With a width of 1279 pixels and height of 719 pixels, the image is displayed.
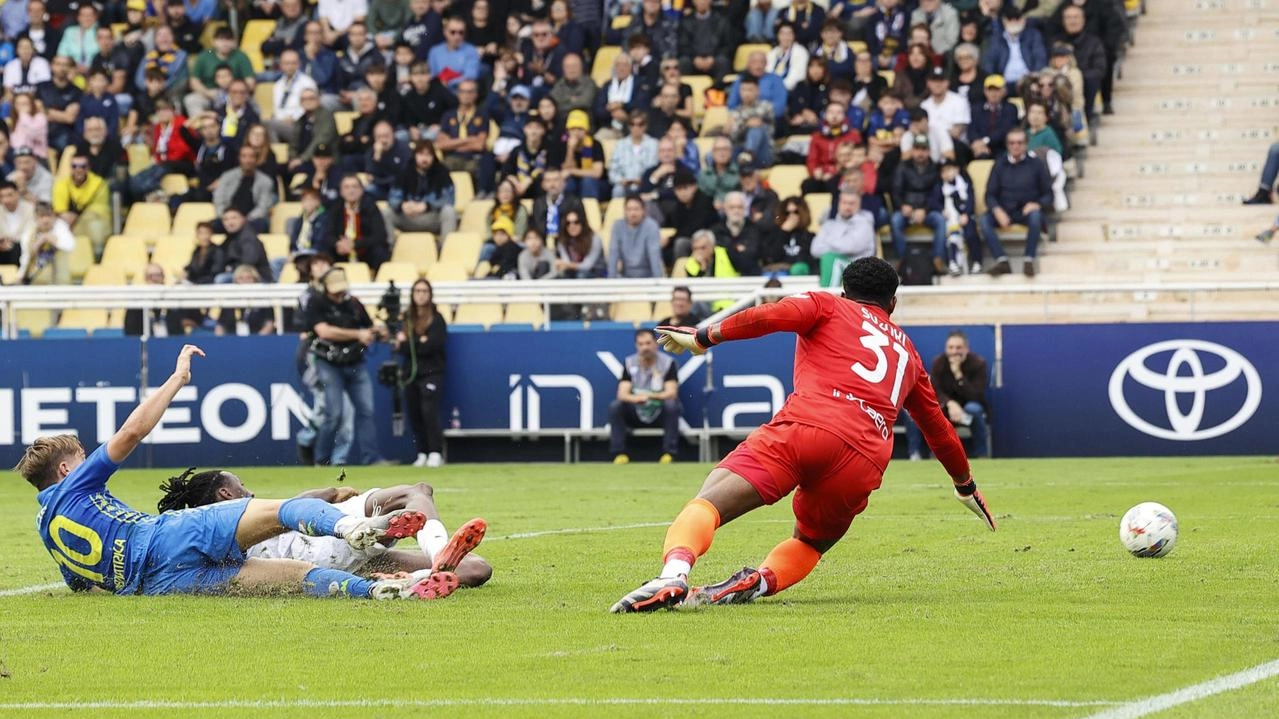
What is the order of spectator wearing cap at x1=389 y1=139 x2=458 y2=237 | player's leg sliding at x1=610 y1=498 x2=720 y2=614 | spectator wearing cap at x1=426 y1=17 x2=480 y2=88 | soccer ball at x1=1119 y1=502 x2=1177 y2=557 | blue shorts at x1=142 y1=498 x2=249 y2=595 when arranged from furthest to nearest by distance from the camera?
spectator wearing cap at x1=426 y1=17 x2=480 y2=88
spectator wearing cap at x1=389 y1=139 x2=458 y2=237
soccer ball at x1=1119 y1=502 x2=1177 y2=557
blue shorts at x1=142 y1=498 x2=249 y2=595
player's leg sliding at x1=610 y1=498 x2=720 y2=614

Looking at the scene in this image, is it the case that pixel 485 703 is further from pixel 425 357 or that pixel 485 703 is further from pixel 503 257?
pixel 503 257

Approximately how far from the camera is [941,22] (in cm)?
2602

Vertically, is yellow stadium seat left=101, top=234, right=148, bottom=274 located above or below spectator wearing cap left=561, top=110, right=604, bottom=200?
below

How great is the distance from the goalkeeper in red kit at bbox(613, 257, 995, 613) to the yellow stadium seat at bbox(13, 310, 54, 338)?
15236 millimetres

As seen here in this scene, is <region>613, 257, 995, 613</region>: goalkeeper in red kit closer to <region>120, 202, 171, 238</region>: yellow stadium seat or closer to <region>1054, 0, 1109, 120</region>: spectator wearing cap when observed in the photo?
<region>1054, 0, 1109, 120</region>: spectator wearing cap

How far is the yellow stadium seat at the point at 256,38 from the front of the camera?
29.9m

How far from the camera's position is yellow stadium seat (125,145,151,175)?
27.7m

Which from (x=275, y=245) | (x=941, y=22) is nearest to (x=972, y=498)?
(x=275, y=245)

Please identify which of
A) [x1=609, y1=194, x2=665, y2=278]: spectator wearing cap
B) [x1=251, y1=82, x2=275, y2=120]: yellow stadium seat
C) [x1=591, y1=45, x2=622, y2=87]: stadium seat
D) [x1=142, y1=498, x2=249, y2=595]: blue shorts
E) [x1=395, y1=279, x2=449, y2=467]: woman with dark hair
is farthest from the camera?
[x1=251, y1=82, x2=275, y2=120]: yellow stadium seat

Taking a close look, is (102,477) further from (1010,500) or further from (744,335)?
(1010,500)

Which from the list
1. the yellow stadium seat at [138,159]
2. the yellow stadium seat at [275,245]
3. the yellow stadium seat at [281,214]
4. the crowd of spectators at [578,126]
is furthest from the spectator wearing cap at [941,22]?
the yellow stadium seat at [138,159]

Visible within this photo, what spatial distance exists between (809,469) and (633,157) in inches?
644

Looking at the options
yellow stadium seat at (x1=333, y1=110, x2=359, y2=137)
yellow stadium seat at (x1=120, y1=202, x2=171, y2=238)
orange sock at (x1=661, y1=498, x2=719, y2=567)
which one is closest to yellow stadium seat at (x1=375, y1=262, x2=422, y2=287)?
yellow stadium seat at (x1=333, y1=110, x2=359, y2=137)

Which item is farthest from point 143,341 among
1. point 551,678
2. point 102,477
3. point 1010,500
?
point 551,678
